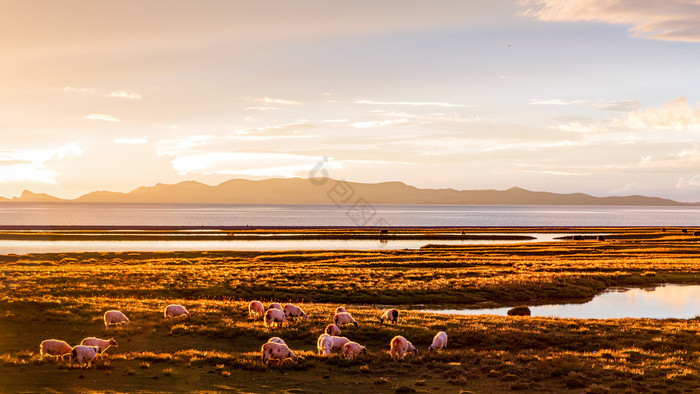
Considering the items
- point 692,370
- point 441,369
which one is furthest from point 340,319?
point 692,370

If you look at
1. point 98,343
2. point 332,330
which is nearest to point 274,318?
point 332,330

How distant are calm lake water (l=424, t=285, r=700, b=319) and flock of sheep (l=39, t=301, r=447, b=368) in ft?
45.0

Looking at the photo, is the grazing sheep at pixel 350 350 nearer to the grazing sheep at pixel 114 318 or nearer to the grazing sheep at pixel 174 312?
the grazing sheep at pixel 174 312

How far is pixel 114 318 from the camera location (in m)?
24.3

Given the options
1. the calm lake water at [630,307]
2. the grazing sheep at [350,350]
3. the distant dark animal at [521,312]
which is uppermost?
the grazing sheep at [350,350]

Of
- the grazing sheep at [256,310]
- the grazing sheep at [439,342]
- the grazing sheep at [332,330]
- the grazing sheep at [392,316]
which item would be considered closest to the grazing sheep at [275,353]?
the grazing sheep at [332,330]

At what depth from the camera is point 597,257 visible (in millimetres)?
73750

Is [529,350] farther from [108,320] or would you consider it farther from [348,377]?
[108,320]

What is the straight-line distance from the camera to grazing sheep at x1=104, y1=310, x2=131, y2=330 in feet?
79.1

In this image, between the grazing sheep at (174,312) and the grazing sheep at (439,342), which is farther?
the grazing sheep at (174,312)

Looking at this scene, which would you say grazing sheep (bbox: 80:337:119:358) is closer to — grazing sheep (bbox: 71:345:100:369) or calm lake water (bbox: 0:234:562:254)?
grazing sheep (bbox: 71:345:100:369)

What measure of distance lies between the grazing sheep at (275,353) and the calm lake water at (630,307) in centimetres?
1941

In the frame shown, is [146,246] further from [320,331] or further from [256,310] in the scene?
[320,331]

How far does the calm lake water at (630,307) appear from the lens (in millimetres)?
36688
